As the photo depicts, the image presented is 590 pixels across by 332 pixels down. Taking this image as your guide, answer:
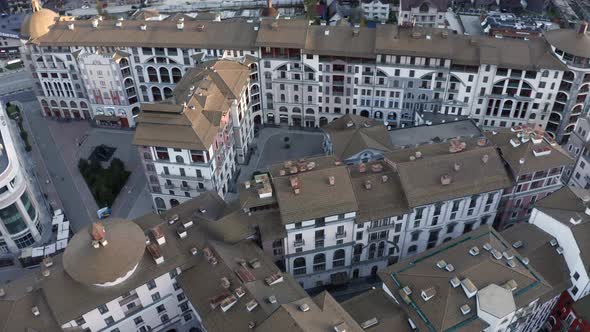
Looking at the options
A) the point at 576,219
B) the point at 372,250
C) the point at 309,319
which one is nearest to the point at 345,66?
the point at 372,250

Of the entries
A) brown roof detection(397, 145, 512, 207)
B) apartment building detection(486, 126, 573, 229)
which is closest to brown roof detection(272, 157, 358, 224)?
brown roof detection(397, 145, 512, 207)

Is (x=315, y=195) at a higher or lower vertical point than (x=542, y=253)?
higher

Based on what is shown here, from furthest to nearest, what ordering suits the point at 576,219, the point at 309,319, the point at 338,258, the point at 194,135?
1. the point at 194,135
2. the point at 338,258
3. the point at 576,219
4. the point at 309,319

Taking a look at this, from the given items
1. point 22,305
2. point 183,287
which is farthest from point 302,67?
point 22,305

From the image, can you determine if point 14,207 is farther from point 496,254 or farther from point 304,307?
point 496,254

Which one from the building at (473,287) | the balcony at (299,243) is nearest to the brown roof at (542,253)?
the building at (473,287)

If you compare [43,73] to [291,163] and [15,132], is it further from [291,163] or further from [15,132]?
[291,163]

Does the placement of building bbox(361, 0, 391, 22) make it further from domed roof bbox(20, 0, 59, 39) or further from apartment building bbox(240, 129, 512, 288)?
domed roof bbox(20, 0, 59, 39)
